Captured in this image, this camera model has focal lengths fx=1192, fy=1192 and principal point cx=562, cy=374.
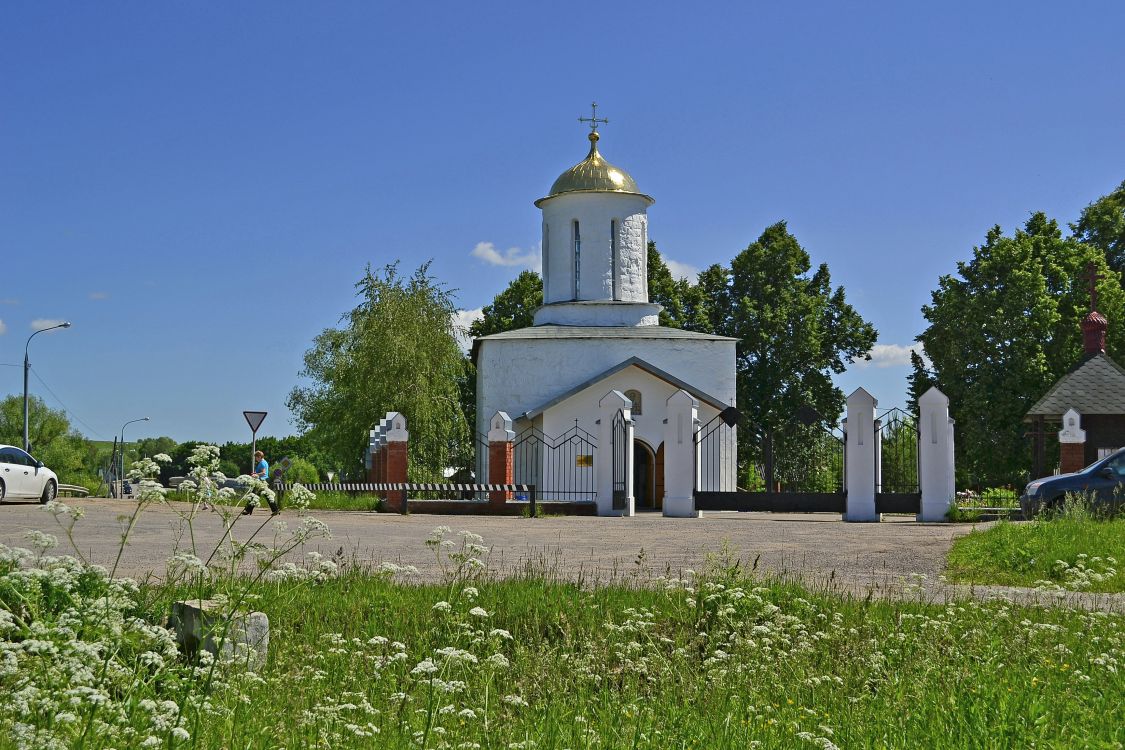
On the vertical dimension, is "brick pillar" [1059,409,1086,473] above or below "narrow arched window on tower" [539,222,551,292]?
below

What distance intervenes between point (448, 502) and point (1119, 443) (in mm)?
17982

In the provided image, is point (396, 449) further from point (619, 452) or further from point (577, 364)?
point (577, 364)

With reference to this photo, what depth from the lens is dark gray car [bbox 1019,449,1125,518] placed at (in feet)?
64.1

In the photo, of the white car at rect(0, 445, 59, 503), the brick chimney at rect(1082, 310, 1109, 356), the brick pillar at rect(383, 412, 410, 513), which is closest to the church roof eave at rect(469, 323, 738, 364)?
the brick pillar at rect(383, 412, 410, 513)

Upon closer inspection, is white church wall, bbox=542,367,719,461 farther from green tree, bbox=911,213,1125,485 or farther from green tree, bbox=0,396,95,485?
green tree, bbox=0,396,95,485

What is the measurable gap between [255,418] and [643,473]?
13727 millimetres

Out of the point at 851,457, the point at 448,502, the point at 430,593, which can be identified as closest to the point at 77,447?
the point at 448,502

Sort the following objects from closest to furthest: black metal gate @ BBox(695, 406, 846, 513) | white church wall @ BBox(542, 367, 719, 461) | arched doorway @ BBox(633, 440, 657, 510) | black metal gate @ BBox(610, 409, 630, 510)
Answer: black metal gate @ BBox(695, 406, 846, 513)
black metal gate @ BBox(610, 409, 630, 510)
white church wall @ BBox(542, 367, 719, 461)
arched doorway @ BBox(633, 440, 657, 510)

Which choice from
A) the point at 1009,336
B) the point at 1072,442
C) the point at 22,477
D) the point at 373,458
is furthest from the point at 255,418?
the point at 1009,336

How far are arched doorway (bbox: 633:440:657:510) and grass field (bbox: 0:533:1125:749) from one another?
89.9ft

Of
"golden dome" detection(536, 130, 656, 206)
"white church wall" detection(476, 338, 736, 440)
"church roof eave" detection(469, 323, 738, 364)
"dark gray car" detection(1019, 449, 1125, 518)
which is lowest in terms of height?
"dark gray car" detection(1019, 449, 1125, 518)

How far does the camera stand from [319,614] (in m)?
8.27

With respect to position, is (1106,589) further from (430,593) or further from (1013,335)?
(1013,335)

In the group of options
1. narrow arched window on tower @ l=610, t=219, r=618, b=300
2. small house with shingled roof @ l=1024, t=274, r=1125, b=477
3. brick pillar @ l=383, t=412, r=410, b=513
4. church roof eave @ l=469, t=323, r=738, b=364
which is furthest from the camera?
narrow arched window on tower @ l=610, t=219, r=618, b=300
